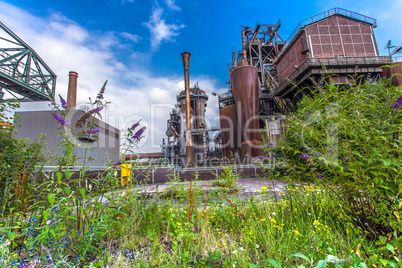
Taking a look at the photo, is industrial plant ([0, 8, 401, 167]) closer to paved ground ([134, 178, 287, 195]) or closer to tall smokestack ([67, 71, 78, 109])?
tall smokestack ([67, 71, 78, 109])

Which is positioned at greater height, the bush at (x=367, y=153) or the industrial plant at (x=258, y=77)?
the industrial plant at (x=258, y=77)

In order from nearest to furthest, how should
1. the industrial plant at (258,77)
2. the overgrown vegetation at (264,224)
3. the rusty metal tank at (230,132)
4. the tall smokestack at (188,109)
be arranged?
the overgrown vegetation at (264,224) < the industrial plant at (258,77) < the rusty metal tank at (230,132) < the tall smokestack at (188,109)

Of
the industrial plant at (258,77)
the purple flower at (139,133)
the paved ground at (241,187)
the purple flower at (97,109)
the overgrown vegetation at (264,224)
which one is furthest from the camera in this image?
the industrial plant at (258,77)

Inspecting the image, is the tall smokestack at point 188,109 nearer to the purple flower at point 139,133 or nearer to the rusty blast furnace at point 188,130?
the rusty blast furnace at point 188,130

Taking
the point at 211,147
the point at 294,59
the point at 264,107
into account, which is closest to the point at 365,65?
the point at 294,59

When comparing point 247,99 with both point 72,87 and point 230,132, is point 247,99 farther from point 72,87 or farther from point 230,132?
point 72,87

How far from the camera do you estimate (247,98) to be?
798 inches

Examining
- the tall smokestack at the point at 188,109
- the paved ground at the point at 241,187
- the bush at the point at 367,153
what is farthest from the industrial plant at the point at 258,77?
the bush at the point at 367,153

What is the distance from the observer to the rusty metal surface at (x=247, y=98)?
19828mm

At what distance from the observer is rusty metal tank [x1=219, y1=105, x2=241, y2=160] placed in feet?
71.7

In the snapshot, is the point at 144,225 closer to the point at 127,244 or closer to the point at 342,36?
the point at 127,244

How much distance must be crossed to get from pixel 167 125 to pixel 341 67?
74.1 feet

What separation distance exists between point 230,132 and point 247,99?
453 centimetres

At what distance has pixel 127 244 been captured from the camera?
1921mm
